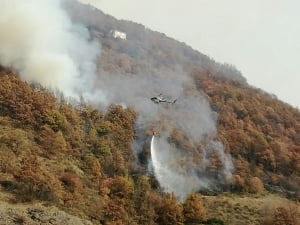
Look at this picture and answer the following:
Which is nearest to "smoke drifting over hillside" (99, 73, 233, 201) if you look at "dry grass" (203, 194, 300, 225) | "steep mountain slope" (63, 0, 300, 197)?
"steep mountain slope" (63, 0, 300, 197)

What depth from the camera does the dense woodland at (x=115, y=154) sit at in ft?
218

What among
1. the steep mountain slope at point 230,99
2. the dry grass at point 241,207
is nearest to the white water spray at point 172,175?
the dry grass at point 241,207

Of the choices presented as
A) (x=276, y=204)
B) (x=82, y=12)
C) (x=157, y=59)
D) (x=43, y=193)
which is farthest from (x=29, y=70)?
(x=82, y=12)

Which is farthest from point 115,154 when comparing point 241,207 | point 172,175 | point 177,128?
point 177,128

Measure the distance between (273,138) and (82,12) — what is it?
83459mm

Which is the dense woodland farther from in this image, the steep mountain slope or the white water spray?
the white water spray

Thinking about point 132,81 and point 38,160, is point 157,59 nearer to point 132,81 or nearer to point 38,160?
point 132,81

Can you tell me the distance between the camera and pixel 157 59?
150 meters

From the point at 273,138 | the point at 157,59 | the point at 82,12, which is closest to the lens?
the point at 273,138

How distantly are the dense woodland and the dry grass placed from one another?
100 centimetres

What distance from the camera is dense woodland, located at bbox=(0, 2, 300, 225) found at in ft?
218

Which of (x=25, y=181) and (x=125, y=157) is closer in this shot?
(x=25, y=181)

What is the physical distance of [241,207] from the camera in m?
76.7

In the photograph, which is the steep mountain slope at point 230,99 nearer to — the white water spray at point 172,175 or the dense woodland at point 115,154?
the dense woodland at point 115,154
